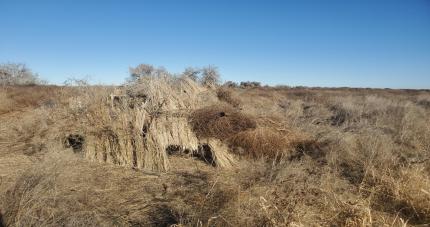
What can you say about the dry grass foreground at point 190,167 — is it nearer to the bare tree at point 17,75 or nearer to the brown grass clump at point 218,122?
the brown grass clump at point 218,122

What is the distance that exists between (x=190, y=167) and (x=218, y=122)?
4.88 feet

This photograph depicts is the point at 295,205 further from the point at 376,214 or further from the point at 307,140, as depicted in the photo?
the point at 307,140

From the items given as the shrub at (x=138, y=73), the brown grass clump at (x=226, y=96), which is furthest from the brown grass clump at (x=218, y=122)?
the brown grass clump at (x=226, y=96)

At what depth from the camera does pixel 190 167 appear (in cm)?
598

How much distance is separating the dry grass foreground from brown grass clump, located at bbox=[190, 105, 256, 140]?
0.02 meters

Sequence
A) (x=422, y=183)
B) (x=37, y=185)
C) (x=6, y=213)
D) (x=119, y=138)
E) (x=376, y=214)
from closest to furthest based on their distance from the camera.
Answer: (x=6, y=213), (x=37, y=185), (x=376, y=214), (x=422, y=183), (x=119, y=138)

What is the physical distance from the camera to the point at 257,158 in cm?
648

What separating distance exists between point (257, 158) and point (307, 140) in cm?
145

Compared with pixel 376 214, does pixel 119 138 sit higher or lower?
higher

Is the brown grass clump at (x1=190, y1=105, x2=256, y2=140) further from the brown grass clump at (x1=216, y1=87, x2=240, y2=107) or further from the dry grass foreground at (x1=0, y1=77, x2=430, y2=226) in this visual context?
the brown grass clump at (x1=216, y1=87, x2=240, y2=107)

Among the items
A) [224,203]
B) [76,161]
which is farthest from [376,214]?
[76,161]

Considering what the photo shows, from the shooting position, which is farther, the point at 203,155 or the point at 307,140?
the point at 307,140

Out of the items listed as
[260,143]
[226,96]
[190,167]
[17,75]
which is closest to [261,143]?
[260,143]

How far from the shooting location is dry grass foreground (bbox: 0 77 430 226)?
3.64m
